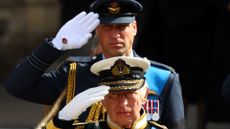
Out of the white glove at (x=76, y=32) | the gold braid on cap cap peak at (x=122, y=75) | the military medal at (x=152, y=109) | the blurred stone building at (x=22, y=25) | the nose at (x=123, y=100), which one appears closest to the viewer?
the nose at (x=123, y=100)

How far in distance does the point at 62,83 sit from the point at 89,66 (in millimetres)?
136

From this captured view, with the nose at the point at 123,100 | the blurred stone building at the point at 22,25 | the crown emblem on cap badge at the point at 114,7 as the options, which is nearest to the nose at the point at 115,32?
the crown emblem on cap badge at the point at 114,7

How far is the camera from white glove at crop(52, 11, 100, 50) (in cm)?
393

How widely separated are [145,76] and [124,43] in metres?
0.27

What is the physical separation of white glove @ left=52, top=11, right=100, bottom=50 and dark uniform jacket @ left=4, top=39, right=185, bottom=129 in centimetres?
5

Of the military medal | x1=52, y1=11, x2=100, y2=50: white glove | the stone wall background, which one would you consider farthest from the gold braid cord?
the stone wall background

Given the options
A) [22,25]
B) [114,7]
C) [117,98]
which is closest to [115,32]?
[114,7]

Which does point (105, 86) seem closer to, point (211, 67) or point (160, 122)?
point (160, 122)

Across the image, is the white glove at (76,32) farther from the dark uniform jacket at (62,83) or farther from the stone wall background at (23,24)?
the stone wall background at (23,24)

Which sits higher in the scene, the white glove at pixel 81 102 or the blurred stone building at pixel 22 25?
the white glove at pixel 81 102

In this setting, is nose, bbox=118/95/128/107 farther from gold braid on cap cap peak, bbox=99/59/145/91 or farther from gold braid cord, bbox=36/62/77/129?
gold braid cord, bbox=36/62/77/129

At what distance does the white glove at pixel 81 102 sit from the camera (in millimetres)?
3652

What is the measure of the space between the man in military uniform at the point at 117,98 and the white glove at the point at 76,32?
0.14 meters

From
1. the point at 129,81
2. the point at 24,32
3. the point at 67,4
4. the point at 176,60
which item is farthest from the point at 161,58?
the point at 24,32
